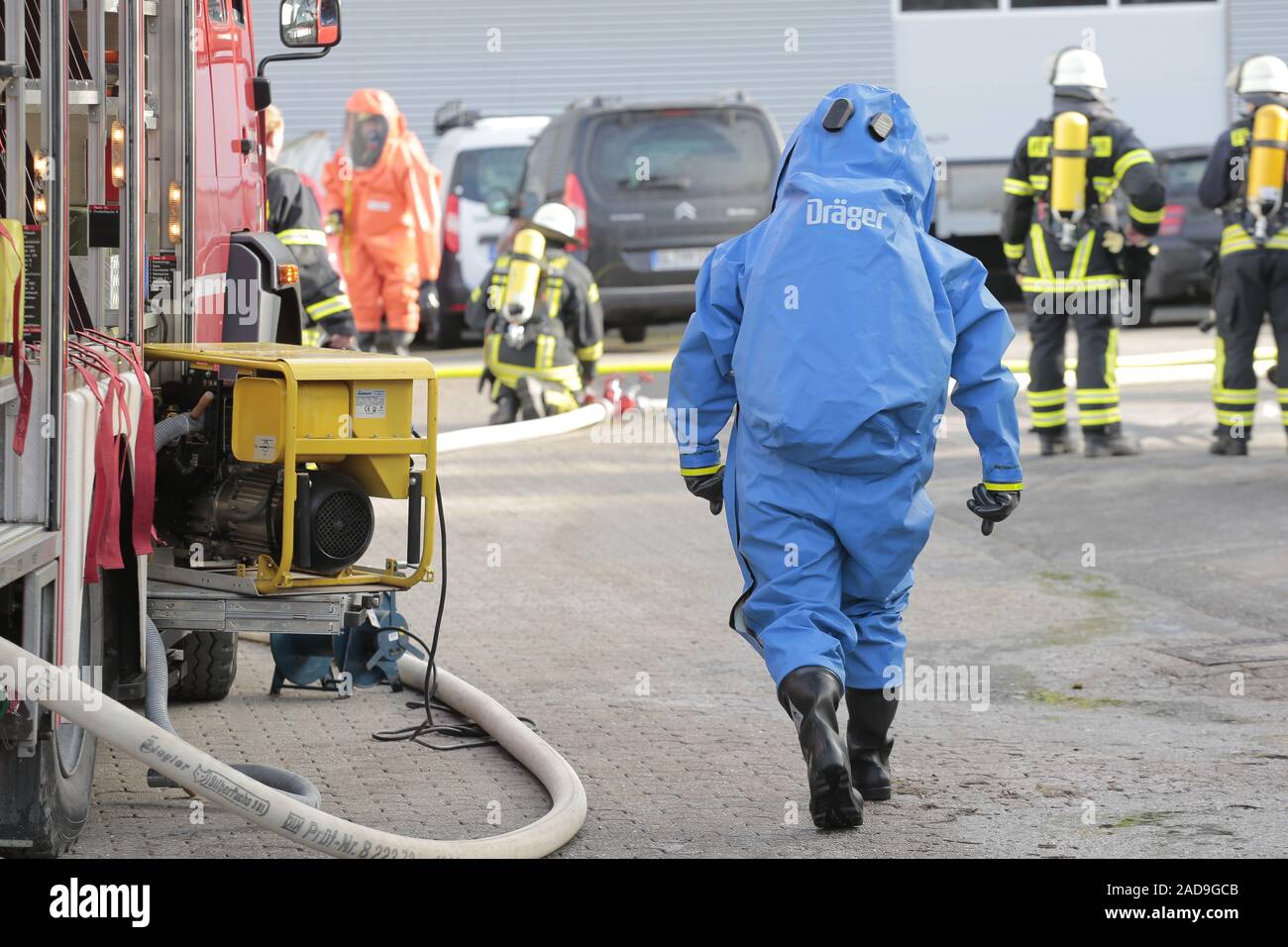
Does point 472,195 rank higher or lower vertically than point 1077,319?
higher

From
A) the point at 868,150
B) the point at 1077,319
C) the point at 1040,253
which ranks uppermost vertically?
the point at 868,150

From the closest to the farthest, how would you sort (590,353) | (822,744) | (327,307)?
1. (822,744)
2. (327,307)
3. (590,353)

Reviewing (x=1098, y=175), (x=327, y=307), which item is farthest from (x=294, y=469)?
(x=1098, y=175)

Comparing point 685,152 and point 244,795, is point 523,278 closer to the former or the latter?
point 685,152

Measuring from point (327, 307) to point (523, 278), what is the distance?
274 centimetres

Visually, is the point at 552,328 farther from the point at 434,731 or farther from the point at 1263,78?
the point at 434,731

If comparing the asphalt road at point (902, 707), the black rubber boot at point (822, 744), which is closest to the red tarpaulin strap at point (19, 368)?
the asphalt road at point (902, 707)

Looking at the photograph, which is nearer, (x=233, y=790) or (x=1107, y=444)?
(x=233, y=790)

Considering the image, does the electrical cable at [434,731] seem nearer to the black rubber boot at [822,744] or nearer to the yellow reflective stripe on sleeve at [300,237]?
the black rubber boot at [822,744]

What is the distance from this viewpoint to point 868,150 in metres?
5.42

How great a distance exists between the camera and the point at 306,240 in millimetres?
9602

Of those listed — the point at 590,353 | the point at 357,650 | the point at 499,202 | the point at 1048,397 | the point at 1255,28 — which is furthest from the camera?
the point at 1255,28

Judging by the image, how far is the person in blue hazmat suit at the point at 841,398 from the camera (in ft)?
17.0

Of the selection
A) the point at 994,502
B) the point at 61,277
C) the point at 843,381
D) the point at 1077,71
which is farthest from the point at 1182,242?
the point at 61,277
